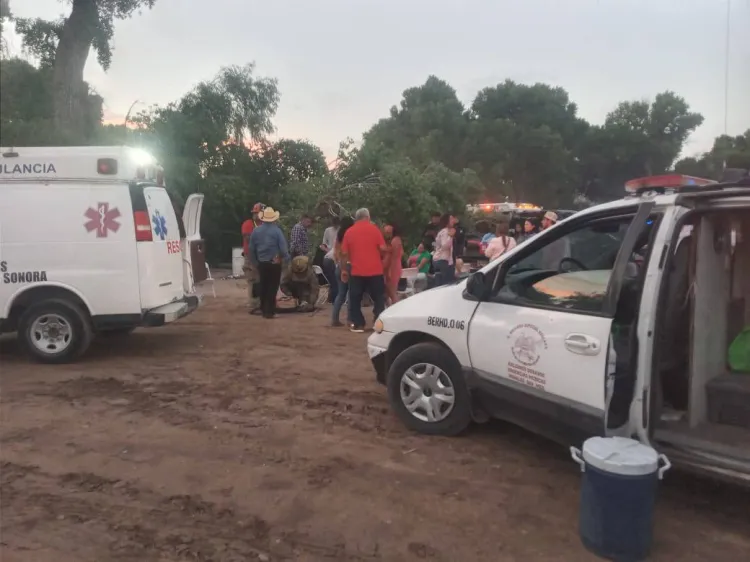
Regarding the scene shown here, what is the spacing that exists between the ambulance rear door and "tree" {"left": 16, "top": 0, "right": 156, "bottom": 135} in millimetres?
10374

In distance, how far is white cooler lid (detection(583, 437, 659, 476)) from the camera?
3.20m

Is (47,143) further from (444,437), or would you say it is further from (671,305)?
(671,305)

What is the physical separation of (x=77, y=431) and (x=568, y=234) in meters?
4.04

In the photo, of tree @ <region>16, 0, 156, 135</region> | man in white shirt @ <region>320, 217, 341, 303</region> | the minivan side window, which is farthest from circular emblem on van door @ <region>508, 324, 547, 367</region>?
tree @ <region>16, 0, 156, 135</region>

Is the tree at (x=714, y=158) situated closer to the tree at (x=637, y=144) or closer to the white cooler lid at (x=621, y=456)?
the tree at (x=637, y=144)

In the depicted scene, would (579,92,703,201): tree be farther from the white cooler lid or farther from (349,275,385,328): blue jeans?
the white cooler lid

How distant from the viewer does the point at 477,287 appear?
4.65 m

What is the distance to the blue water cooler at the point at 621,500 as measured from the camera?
3.21 meters

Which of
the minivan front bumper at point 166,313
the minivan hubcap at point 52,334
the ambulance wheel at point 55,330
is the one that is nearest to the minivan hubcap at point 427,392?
the minivan front bumper at point 166,313

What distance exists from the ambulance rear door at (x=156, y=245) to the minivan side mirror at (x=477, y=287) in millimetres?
4139

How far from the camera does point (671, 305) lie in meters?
3.97

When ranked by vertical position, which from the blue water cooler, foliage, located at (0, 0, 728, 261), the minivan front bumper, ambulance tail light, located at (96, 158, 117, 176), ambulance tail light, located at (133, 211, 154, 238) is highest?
foliage, located at (0, 0, 728, 261)

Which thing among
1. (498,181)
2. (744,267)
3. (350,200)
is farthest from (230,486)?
(498,181)

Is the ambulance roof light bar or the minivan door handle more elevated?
the ambulance roof light bar
